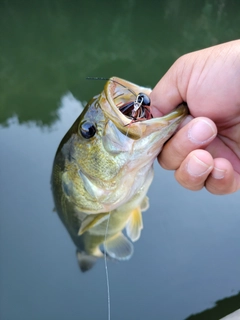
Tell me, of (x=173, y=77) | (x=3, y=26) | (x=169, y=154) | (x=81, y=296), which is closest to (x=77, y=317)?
(x=81, y=296)

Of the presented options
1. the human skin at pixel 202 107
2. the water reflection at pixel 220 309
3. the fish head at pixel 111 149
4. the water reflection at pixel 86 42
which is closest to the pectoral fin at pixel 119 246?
the fish head at pixel 111 149

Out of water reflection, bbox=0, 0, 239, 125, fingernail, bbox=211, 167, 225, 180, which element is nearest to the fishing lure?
fingernail, bbox=211, 167, 225, 180

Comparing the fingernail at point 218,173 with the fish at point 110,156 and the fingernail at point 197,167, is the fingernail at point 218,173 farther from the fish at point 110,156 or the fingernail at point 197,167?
the fish at point 110,156

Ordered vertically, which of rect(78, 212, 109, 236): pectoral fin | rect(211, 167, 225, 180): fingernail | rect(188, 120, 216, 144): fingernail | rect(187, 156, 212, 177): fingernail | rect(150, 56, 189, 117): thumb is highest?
rect(150, 56, 189, 117): thumb

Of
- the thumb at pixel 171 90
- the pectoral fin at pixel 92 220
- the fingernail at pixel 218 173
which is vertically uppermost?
the thumb at pixel 171 90

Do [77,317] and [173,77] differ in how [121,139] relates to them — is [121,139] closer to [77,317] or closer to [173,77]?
[173,77]

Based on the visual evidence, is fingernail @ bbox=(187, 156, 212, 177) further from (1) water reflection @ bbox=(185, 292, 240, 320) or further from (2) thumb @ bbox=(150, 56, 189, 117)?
(1) water reflection @ bbox=(185, 292, 240, 320)

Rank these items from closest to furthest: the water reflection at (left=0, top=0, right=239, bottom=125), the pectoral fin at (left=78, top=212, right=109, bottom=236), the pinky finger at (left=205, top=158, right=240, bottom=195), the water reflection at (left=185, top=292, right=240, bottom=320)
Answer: the pinky finger at (left=205, top=158, right=240, bottom=195), the pectoral fin at (left=78, top=212, right=109, bottom=236), the water reflection at (left=185, top=292, right=240, bottom=320), the water reflection at (left=0, top=0, right=239, bottom=125)
